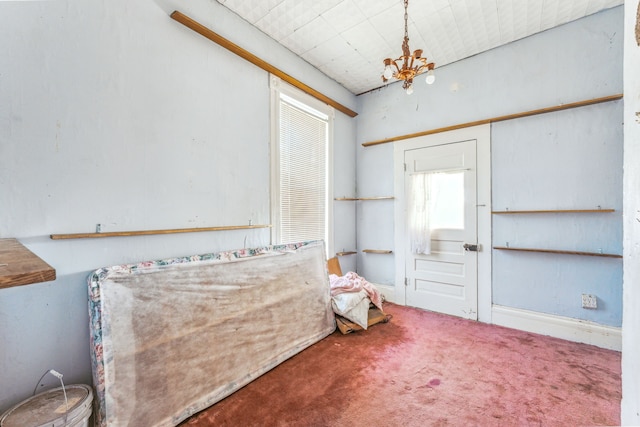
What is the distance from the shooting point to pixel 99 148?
1753 mm

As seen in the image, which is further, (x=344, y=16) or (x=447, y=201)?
(x=447, y=201)

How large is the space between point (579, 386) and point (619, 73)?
9.03 ft

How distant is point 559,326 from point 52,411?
402 cm

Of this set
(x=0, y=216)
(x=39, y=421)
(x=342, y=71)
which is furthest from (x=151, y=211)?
(x=342, y=71)

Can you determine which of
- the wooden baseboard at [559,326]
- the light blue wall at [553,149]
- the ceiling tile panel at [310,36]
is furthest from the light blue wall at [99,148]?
the wooden baseboard at [559,326]

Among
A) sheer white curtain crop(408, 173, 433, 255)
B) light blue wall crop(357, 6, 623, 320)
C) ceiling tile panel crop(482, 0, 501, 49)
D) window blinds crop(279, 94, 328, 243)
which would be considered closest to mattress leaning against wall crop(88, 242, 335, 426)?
window blinds crop(279, 94, 328, 243)

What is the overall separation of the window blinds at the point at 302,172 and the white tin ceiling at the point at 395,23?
0.69 metres

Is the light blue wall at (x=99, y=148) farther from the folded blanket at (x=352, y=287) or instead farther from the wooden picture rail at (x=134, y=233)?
the folded blanket at (x=352, y=287)

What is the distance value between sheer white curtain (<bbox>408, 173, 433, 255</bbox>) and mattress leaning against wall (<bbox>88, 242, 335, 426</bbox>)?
181 cm

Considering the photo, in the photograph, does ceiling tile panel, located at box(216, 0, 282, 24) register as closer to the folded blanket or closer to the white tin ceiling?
the white tin ceiling

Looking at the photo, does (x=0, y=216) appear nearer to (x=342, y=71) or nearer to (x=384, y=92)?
(x=342, y=71)

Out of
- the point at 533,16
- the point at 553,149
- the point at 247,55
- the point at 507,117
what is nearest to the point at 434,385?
the point at 553,149

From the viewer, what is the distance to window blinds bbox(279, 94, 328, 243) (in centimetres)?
313

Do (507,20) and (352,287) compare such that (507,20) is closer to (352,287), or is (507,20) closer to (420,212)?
(420,212)
